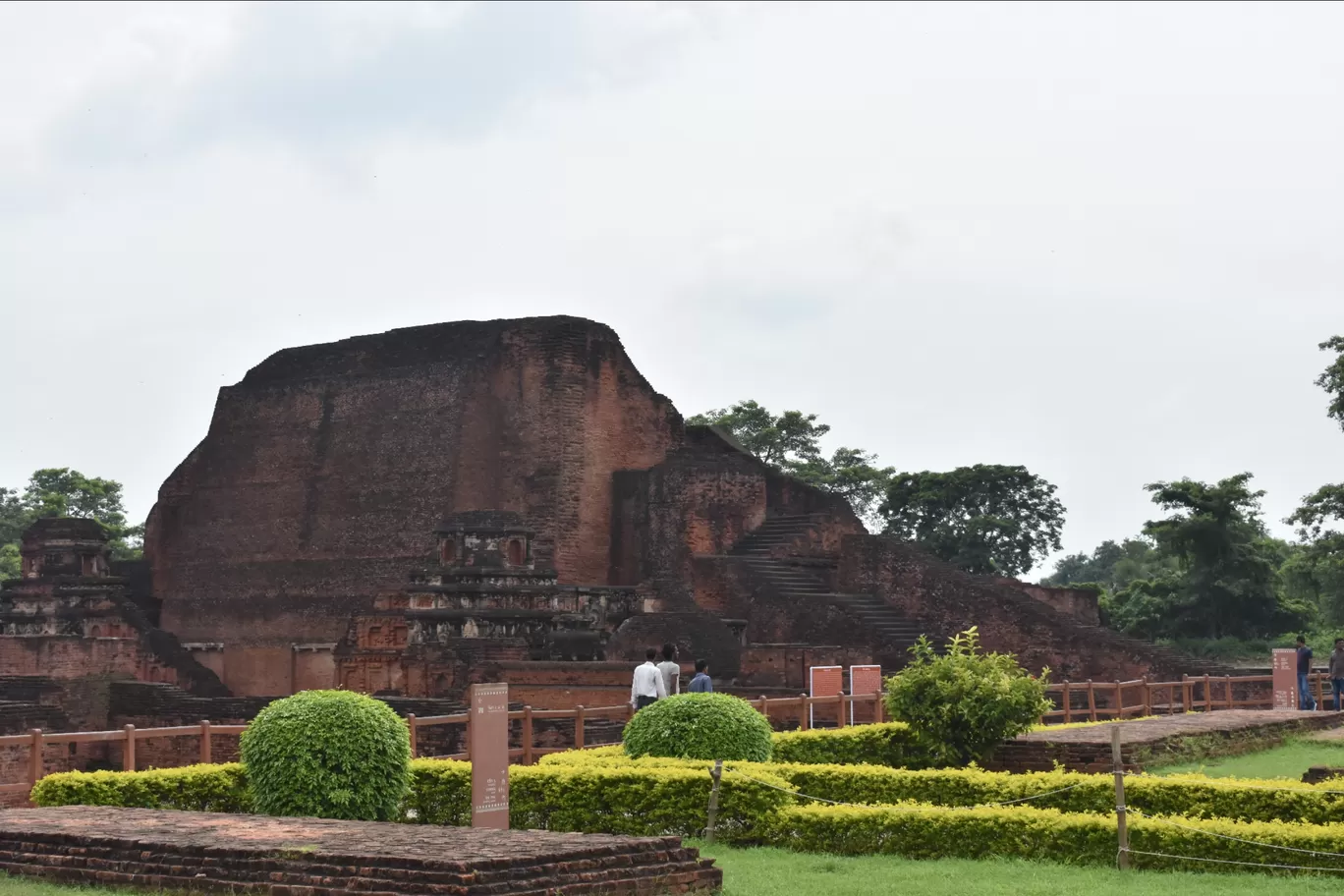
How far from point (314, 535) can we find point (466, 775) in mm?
18949

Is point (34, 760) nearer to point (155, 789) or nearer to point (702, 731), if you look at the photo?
point (155, 789)

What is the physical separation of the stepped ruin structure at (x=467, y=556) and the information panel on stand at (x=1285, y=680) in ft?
13.4

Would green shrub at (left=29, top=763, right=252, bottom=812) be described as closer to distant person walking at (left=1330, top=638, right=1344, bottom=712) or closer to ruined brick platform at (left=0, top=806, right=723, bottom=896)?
ruined brick platform at (left=0, top=806, right=723, bottom=896)

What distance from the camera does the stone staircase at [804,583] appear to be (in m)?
23.5

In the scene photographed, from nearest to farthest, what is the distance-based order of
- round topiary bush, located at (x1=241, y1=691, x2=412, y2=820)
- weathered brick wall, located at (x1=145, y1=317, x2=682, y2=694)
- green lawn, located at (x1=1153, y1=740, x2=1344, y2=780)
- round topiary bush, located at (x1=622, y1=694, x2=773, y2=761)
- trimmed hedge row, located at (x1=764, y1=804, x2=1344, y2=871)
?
trimmed hedge row, located at (x1=764, y1=804, x2=1344, y2=871) → round topiary bush, located at (x1=241, y1=691, x2=412, y2=820) → round topiary bush, located at (x1=622, y1=694, x2=773, y2=761) → green lawn, located at (x1=1153, y1=740, x2=1344, y2=780) → weathered brick wall, located at (x1=145, y1=317, x2=682, y2=694)

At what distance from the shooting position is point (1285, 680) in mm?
17375

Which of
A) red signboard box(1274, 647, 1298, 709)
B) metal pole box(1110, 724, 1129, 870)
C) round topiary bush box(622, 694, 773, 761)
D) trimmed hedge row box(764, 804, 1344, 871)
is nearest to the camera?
trimmed hedge row box(764, 804, 1344, 871)

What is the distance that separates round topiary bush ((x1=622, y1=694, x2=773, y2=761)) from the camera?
408 inches

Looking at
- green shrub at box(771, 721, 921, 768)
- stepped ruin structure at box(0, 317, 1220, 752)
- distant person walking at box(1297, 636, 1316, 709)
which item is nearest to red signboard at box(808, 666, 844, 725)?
stepped ruin structure at box(0, 317, 1220, 752)

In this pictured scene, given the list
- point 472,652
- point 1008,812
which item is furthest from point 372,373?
point 1008,812

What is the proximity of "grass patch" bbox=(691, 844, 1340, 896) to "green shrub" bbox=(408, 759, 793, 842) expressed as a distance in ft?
2.27

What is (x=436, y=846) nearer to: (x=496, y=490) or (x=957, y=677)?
(x=957, y=677)

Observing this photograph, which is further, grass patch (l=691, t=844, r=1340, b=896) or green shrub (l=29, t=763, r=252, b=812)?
green shrub (l=29, t=763, r=252, b=812)

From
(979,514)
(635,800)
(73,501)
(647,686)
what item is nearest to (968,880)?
(635,800)
